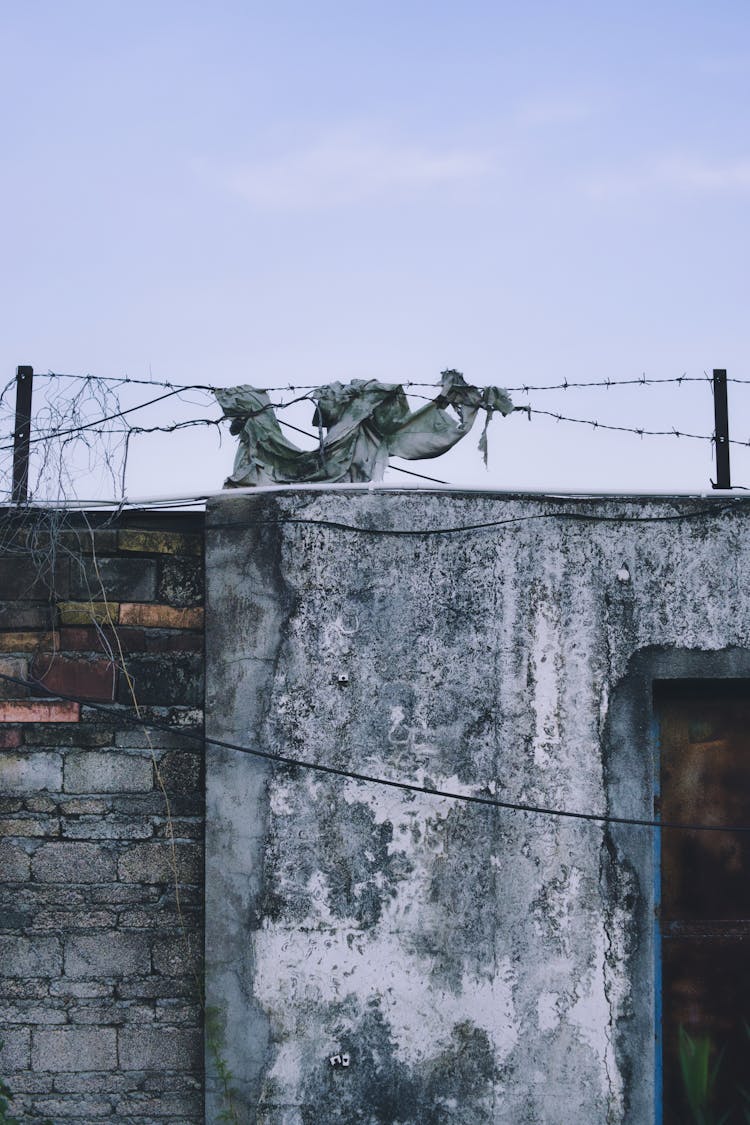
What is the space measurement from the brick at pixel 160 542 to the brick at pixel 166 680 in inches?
15.9

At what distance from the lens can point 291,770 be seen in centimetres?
381

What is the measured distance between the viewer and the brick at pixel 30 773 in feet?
12.7

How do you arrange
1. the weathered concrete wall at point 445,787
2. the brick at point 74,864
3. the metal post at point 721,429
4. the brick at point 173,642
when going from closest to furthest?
the weathered concrete wall at point 445,787
the brick at point 74,864
the brick at point 173,642
the metal post at point 721,429

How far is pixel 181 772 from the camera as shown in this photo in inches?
152

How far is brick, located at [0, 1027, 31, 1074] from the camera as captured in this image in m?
3.77

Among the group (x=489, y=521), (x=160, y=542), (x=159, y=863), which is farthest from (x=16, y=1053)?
(x=489, y=521)

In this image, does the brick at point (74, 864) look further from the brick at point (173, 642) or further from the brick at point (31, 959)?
the brick at point (173, 642)

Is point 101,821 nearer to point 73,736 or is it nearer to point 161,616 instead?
point 73,736

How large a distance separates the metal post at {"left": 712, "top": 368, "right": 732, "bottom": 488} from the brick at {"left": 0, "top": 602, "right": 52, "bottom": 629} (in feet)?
8.65

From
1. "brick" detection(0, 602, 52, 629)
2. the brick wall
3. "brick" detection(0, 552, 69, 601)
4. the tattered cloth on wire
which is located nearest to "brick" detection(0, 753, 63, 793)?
the brick wall

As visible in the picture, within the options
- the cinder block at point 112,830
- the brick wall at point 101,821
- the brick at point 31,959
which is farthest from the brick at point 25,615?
the brick at point 31,959

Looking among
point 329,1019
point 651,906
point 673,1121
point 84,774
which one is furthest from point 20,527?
point 673,1121

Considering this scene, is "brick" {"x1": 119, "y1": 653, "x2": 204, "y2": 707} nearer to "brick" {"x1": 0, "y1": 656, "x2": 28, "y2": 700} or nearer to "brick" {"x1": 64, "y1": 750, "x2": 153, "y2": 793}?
"brick" {"x1": 64, "y1": 750, "x2": 153, "y2": 793}

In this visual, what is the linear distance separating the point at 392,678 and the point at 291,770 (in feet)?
1.64
